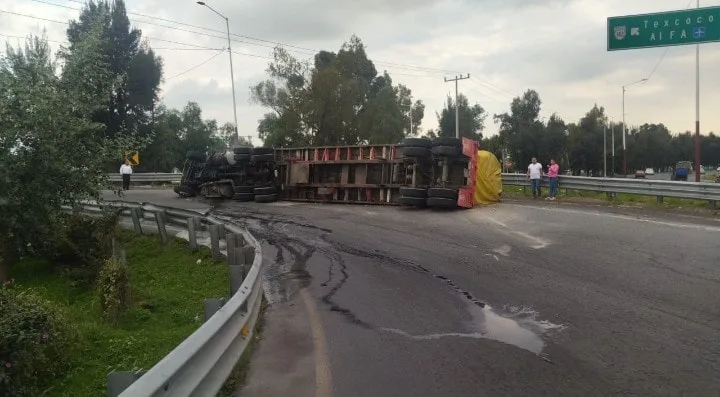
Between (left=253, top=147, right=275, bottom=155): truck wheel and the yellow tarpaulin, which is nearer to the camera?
the yellow tarpaulin

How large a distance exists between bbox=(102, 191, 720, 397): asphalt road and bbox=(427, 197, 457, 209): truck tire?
4.12 m

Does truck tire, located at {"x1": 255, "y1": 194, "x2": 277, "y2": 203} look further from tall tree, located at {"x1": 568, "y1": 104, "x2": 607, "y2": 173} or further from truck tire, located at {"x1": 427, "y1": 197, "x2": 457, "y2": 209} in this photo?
tall tree, located at {"x1": 568, "y1": 104, "x2": 607, "y2": 173}

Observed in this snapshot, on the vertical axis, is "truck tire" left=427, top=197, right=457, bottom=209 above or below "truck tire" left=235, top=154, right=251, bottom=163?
below

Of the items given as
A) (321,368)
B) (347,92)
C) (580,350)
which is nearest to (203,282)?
(321,368)

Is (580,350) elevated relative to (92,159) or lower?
lower

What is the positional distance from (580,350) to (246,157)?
19.2 meters

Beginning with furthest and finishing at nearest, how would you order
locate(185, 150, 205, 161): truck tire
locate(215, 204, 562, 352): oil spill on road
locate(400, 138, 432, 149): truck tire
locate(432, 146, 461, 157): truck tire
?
locate(185, 150, 205, 161): truck tire < locate(400, 138, 432, 149): truck tire < locate(432, 146, 461, 157): truck tire < locate(215, 204, 562, 352): oil spill on road

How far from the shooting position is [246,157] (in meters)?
23.2

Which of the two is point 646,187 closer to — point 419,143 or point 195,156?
point 419,143

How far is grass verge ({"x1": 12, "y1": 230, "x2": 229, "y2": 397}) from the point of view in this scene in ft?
20.4

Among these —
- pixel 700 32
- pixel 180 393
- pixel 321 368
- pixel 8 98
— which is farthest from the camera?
pixel 700 32

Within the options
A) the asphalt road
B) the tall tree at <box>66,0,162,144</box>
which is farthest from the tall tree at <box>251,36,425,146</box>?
the asphalt road

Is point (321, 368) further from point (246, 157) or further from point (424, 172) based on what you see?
point (246, 157)

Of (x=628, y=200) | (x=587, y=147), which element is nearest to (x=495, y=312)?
(x=628, y=200)
